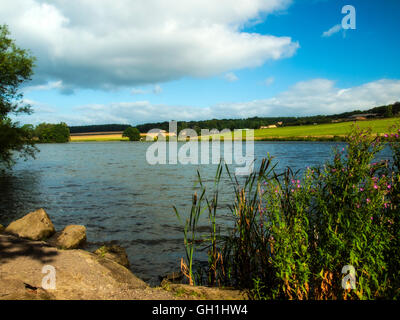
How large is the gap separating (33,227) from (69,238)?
1397mm

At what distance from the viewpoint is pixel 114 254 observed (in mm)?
8703

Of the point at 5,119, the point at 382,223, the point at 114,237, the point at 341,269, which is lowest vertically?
the point at 114,237

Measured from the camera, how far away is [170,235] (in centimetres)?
1188

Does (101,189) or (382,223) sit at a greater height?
(382,223)

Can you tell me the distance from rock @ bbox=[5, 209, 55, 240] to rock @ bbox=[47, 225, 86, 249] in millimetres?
327

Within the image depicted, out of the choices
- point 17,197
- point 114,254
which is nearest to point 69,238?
point 114,254

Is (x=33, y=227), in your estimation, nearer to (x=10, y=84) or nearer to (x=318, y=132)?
(x=10, y=84)

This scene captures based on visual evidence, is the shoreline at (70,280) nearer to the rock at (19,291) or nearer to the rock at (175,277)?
the rock at (19,291)
